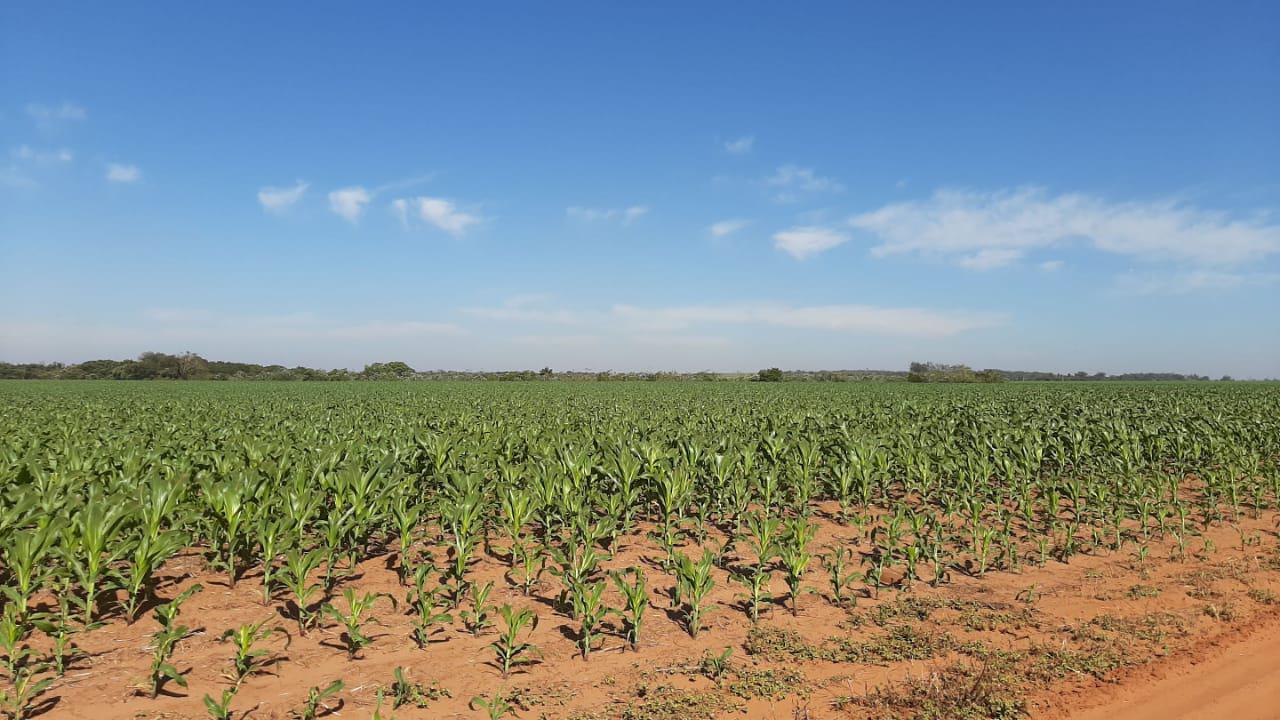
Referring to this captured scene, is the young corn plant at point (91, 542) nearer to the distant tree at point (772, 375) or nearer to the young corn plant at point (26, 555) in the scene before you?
the young corn plant at point (26, 555)

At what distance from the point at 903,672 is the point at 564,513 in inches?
176

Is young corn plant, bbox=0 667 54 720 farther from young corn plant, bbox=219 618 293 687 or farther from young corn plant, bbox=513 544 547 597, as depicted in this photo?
young corn plant, bbox=513 544 547 597

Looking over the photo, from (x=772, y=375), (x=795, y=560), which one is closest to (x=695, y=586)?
(x=795, y=560)

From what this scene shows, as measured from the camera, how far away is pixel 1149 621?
17.5 feet

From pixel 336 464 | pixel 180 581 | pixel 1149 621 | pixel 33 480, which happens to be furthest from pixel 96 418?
pixel 1149 621

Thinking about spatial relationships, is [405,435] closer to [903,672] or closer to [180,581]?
[180,581]

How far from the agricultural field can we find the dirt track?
9 cm

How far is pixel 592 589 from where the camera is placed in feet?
17.0

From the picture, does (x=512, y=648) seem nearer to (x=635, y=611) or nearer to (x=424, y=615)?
(x=424, y=615)

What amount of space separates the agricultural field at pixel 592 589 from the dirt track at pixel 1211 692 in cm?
9

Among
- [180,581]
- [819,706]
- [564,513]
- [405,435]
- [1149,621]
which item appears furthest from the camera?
[405,435]

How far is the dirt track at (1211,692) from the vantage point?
3.90m

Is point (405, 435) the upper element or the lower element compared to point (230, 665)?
upper

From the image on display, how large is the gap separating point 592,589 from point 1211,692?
466cm
